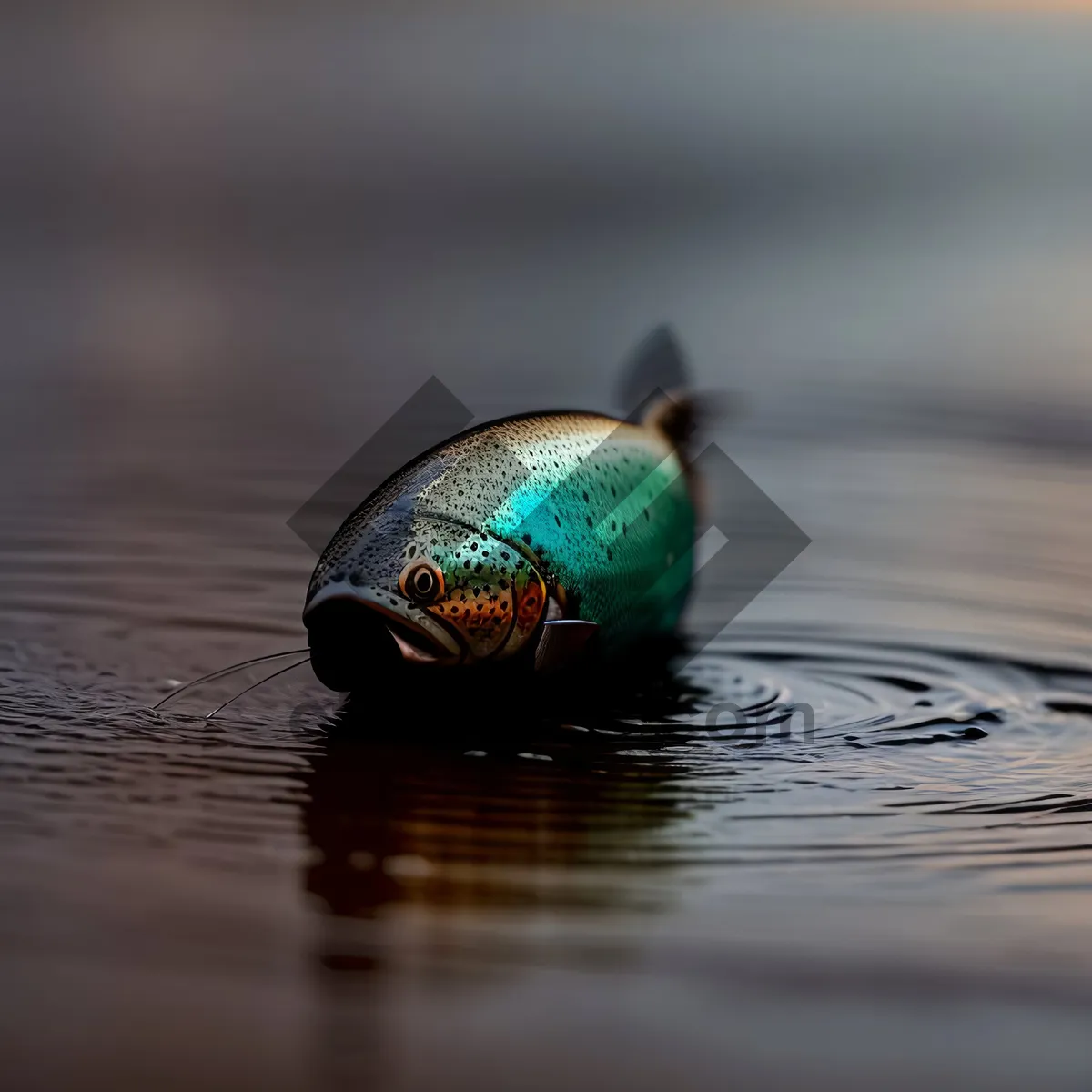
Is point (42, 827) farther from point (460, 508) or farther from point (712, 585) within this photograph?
point (712, 585)

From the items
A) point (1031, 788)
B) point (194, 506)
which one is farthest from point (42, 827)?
point (194, 506)

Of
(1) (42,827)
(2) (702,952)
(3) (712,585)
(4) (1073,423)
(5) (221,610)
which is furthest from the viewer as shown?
(4) (1073,423)

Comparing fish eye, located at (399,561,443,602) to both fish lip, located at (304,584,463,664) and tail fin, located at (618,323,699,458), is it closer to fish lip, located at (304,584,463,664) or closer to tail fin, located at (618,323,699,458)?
fish lip, located at (304,584,463,664)

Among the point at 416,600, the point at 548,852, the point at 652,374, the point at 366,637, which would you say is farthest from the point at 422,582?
the point at 652,374

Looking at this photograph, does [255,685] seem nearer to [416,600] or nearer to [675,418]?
[416,600]

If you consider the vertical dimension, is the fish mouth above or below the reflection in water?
above

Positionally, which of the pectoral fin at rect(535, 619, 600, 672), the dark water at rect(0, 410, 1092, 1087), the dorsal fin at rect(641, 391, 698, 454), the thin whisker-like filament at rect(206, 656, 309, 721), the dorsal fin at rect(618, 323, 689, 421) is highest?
the dorsal fin at rect(618, 323, 689, 421)

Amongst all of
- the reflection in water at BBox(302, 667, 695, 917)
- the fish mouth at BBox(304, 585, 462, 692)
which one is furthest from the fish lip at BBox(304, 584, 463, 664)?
the reflection in water at BBox(302, 667, 695, 917)
